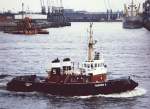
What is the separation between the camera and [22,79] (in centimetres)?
5331

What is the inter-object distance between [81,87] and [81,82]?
0.58m

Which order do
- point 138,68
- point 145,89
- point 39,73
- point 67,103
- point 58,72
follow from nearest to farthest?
point 67,103 < point 58,72 < point 145,89 < point 39,73 < point 138,68

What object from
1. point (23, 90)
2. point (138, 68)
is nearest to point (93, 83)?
point (23, 90)

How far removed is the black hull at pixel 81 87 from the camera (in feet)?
165

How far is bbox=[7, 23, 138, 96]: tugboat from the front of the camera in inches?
1984

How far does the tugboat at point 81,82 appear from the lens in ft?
165

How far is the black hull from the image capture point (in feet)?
165

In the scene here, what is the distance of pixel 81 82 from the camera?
50.6 metres

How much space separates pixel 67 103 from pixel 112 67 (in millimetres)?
27491

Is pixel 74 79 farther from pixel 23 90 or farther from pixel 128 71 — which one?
pixel 128 71

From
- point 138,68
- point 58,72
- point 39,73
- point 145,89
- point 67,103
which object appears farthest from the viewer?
point 138,68

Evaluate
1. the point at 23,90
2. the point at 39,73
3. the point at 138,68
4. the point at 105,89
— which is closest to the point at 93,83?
the point at 105,89

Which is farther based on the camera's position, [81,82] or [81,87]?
[81,82]

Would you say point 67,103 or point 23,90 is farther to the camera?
point 23,90
